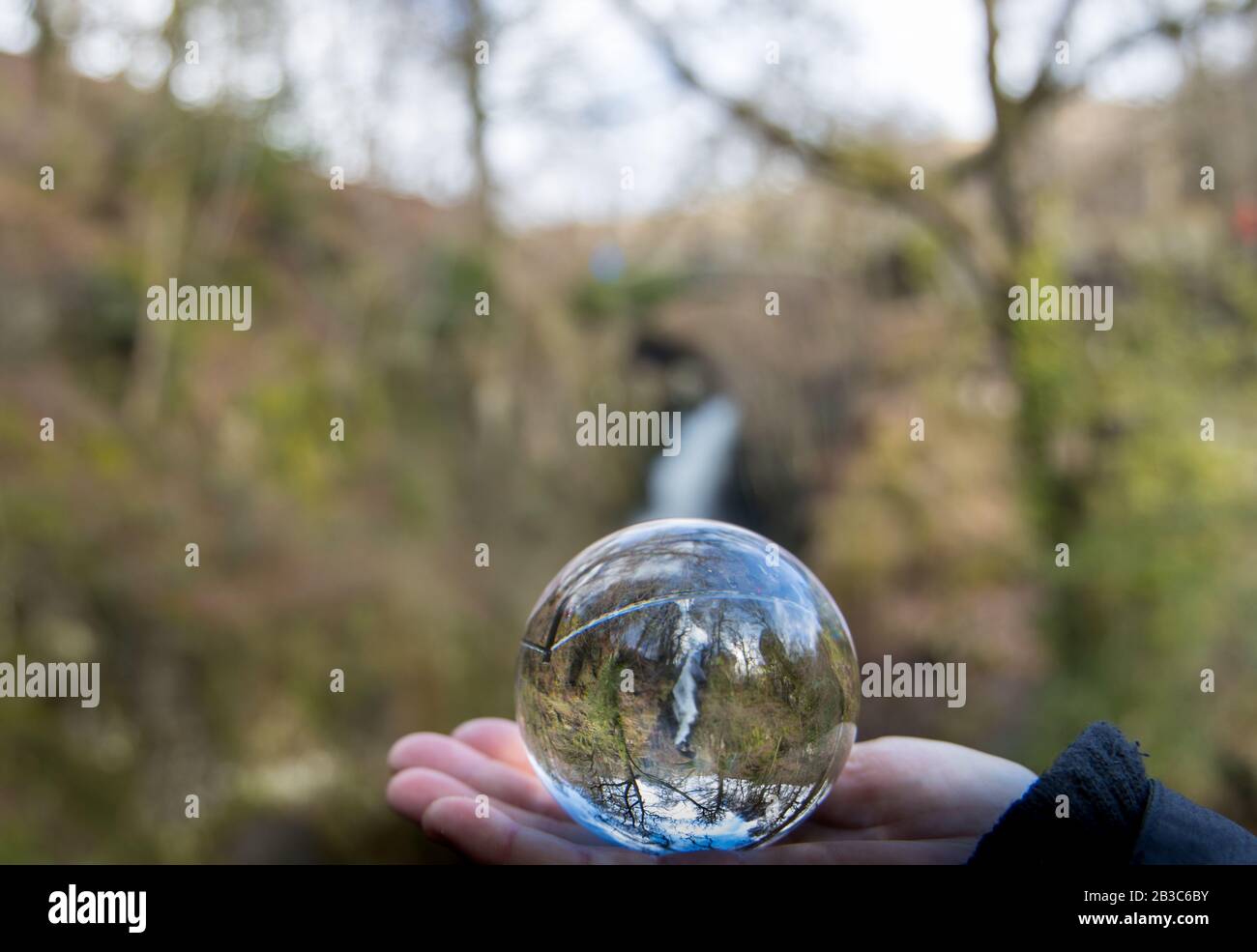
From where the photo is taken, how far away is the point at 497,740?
317 centimetres

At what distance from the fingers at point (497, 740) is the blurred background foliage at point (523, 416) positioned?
6.09 metres

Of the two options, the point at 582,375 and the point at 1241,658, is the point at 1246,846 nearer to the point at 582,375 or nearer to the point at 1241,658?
the point at 1241,658

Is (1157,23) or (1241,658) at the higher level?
(1157,23)

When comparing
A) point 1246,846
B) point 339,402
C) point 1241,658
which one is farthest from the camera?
point 339,402

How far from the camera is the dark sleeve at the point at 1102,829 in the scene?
7.08ft

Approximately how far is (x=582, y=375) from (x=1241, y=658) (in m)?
A: 9.05

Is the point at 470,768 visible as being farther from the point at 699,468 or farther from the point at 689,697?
the point at 699,468

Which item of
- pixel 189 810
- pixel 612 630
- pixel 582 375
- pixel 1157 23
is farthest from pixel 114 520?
pixel 1157 23

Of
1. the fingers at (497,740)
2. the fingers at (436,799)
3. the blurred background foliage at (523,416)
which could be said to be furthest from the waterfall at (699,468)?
the fingers at (436,799)

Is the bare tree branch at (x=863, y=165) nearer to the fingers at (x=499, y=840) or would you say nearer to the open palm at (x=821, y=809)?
the open palm at (x=821, y=809)

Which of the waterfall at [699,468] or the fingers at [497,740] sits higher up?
the waterfall at [699,468]

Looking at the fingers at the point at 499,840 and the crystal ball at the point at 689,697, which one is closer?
the crystal ball at the point at 689,697

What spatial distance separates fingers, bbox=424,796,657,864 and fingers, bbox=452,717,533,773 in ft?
1.95
